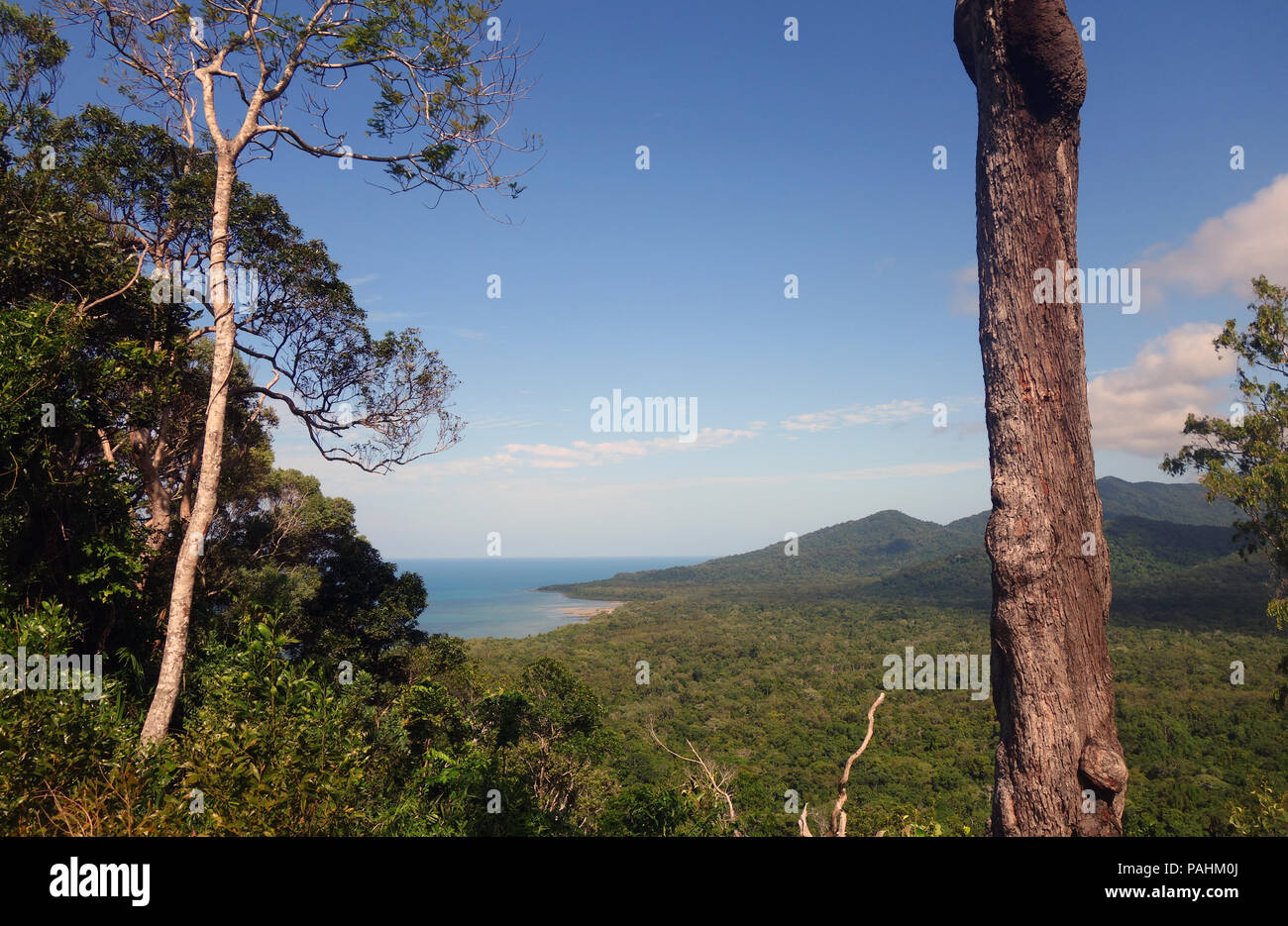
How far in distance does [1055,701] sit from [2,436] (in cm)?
665

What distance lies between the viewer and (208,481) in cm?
524

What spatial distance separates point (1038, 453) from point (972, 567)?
261 feet

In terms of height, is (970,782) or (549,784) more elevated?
(549,784)

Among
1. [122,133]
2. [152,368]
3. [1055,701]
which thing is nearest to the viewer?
[1055,701]

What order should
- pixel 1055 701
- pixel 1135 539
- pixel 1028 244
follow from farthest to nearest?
pixel 1135 539, pixel 1028 244, pixel 1055 701

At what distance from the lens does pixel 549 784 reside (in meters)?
12.1

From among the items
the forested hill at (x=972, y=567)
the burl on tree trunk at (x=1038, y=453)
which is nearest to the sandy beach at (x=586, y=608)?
the forested hill at (x=972, y=567)

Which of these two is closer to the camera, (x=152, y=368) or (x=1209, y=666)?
(x=152, y=368)

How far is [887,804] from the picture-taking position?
19.9 metres

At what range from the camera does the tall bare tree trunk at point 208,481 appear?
4703mm

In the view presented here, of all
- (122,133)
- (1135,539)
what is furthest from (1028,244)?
(1135,539)
